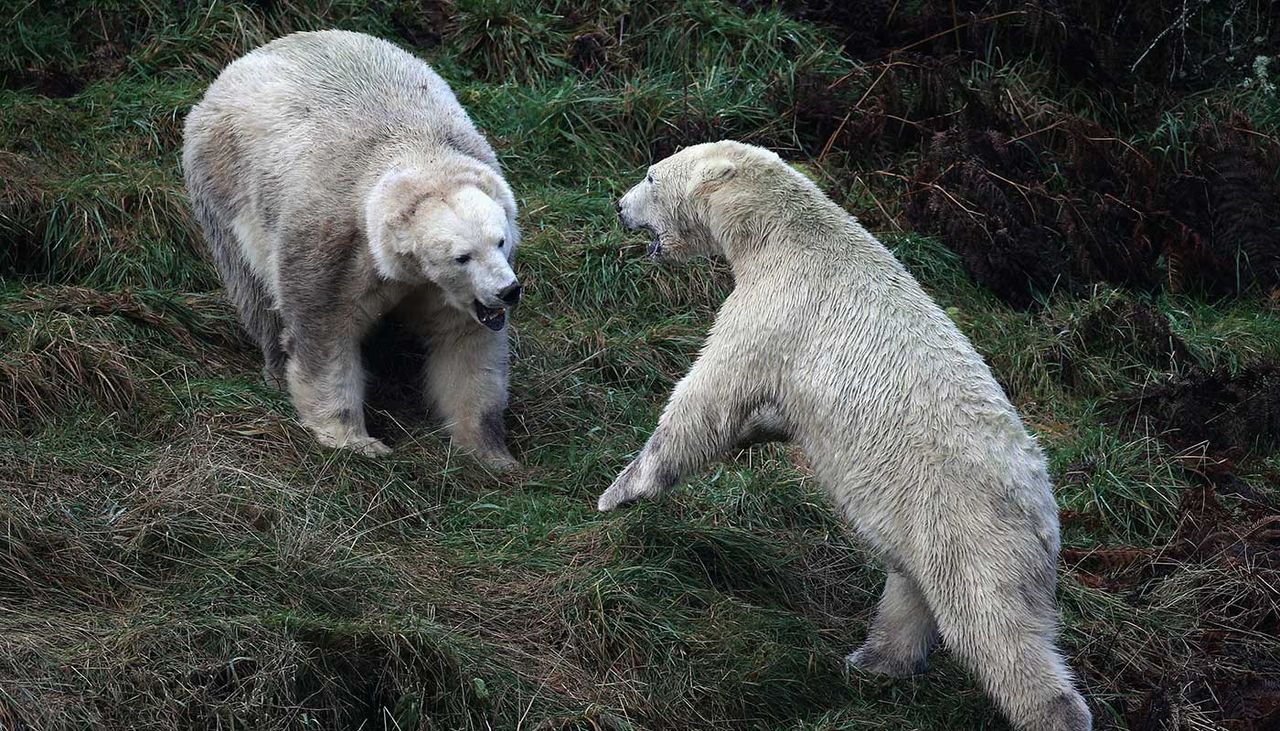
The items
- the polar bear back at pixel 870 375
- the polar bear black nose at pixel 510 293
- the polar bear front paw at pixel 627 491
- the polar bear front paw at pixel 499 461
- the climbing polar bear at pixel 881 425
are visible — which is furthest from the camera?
the polar bear front paw at pixel 499 461

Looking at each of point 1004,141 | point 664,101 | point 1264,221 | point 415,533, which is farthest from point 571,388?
point 1264,221

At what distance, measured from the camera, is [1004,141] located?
319 inches

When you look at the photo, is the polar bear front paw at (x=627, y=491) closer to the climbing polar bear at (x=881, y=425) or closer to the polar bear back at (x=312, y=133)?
the climbing polar bear at (x=881, y=425)

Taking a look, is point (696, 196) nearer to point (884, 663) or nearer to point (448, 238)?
point (448, 238)

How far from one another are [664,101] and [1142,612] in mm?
4171

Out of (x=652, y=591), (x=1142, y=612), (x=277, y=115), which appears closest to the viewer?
(x=652, y=591)

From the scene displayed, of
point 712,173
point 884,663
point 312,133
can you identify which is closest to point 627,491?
point 884,663

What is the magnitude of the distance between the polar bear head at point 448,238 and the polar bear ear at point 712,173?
809mm

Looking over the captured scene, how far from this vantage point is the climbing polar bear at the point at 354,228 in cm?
576

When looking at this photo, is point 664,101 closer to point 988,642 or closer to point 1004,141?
point 1004,141

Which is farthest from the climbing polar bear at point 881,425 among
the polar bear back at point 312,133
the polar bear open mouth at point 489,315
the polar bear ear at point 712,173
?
the polar bear back at point 312,133

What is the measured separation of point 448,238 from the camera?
5652mm

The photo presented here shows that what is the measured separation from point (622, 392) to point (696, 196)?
5.36 ft

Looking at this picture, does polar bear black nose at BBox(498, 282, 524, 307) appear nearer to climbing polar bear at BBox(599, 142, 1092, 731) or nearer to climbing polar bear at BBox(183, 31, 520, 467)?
climbing polar bear at BBox(183, 31, 520, 467)
